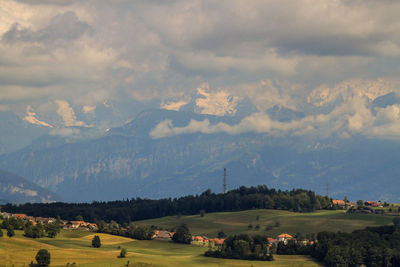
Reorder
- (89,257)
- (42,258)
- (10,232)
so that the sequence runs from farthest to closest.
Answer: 1. (10,232)
2. (89,257)
3. (42,258)

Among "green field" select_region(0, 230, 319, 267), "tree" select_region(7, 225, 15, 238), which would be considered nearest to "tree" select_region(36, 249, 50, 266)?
"green field" select_region(0, 230, 319, 267)

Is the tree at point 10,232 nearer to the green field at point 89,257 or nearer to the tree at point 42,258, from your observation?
the green field at point 89,257

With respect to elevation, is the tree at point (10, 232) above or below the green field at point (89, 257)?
above

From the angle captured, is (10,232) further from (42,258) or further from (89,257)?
(42,258)

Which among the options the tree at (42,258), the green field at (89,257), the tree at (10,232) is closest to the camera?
the tree at (42,258)

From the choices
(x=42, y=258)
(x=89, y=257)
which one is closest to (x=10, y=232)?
(x=89, y=257)

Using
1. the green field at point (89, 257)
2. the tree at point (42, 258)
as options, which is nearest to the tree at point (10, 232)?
the green field at point (89, 257)

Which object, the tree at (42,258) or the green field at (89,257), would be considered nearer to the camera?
the tree at (42,258)

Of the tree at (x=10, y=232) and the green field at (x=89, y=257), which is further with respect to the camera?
the tree at (x=10, y=232)

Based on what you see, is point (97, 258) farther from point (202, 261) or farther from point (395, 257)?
point (395, 257)

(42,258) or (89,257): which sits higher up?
(89,257)

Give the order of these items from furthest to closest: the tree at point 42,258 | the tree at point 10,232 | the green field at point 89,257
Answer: the tree at point 10,232 → the green field at point 89,257 → the tree at point 42,258

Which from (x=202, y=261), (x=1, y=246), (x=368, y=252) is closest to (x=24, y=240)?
(x=1, y=246)

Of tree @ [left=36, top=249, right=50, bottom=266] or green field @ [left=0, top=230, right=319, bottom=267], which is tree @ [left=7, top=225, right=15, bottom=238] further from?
tree @ [left=36, top=249, right=50, bottom=266]
